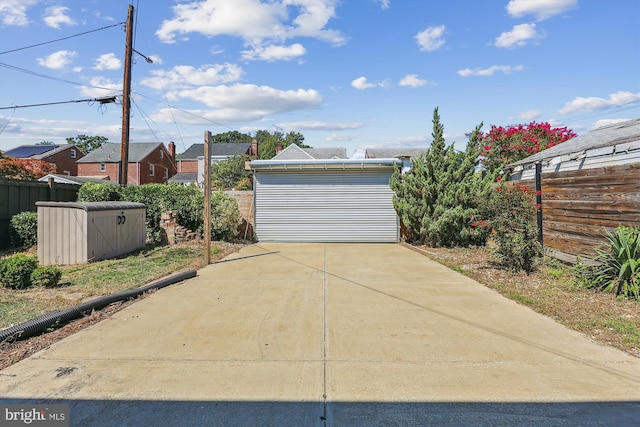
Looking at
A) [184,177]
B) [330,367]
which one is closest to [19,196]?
[330,367]

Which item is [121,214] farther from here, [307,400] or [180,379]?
[307,400]

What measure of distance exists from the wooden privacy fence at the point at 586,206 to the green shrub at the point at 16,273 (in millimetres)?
9640

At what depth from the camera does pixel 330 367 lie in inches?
135

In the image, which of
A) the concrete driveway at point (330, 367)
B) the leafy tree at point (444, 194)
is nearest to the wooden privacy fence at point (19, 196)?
the concrete driveway at point (330, 367)

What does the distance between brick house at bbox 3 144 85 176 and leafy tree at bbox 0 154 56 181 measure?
4.69m

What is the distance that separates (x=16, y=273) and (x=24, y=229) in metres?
5.24

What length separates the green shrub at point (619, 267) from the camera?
17.1ft

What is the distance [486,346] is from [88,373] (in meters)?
3.85

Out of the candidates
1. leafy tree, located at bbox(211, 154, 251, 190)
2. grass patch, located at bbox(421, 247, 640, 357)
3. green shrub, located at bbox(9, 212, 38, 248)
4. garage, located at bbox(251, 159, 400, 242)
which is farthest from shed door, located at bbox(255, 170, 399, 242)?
leafy tree, located at bbox(211, 154, 251, 190)

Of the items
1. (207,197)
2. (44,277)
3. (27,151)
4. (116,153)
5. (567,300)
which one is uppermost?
(116,153)

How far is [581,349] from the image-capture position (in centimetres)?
379

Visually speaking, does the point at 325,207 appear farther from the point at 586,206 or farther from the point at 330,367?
the point at 330,367

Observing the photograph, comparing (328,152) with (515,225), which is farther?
(328,152)

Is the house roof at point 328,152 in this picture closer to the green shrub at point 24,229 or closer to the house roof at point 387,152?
the house roof at point 387,152
